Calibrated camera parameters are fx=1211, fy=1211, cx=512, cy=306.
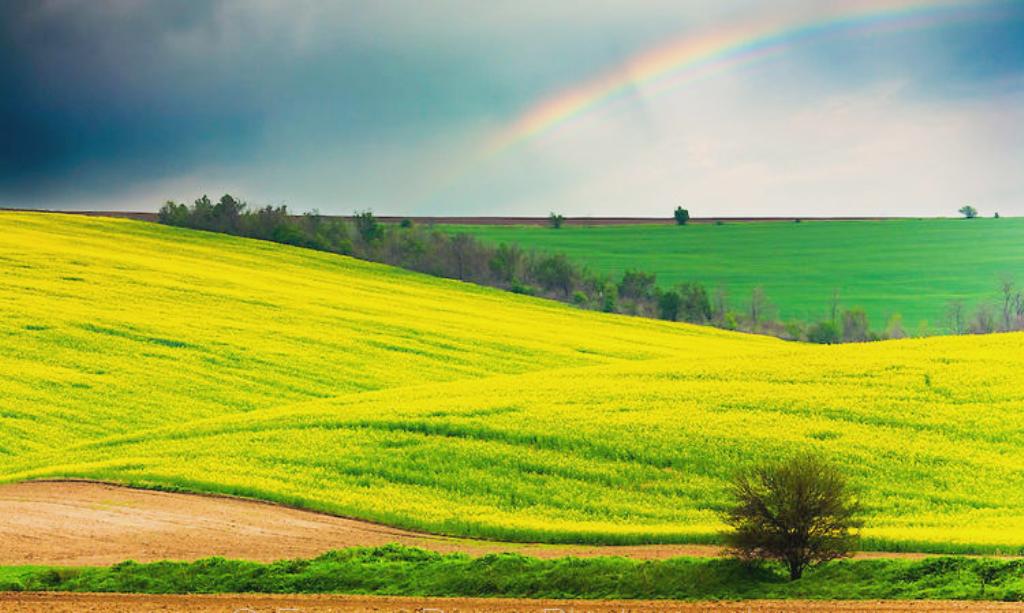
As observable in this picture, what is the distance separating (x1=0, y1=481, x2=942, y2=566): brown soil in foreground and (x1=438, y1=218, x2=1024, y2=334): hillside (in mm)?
74070

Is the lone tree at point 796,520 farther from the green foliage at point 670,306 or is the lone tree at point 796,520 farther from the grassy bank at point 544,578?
the green foliage at point 670,306

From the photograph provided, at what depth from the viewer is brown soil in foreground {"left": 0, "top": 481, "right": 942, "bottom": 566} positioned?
20266mm

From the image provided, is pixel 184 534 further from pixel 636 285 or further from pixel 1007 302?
pixel 1007 302

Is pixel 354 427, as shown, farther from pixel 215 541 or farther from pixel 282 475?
pixel 215 541

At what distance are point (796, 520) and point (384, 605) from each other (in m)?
6.06

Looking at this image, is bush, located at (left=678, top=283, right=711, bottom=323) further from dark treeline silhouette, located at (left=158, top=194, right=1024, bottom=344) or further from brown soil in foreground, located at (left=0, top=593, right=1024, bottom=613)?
brown soil in foreground, located at (left=0, top=593, right=1024, bottom=613)

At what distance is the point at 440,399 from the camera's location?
111ft

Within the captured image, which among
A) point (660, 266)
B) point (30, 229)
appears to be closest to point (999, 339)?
point (30, 229)

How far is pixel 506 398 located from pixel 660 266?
270ft

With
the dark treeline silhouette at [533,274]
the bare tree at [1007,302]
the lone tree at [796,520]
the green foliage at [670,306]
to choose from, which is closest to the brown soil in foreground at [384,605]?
the lone tree at [796,520]

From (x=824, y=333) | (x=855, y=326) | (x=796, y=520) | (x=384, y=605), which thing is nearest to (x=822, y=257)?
(x=855, y=326)

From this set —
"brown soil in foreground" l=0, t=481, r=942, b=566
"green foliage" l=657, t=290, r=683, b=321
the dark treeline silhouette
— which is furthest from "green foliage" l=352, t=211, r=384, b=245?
"brown soil in foreground" l=0, t=481, r=942, b=566

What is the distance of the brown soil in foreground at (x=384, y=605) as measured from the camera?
15.7 m

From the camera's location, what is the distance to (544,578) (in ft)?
57.2
